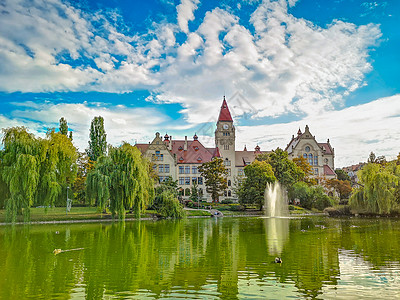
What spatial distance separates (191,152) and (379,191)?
38.0 m

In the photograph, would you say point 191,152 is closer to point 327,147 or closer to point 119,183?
point 327,147

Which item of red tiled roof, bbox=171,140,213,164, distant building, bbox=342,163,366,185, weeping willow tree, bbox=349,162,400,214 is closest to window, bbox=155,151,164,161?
red tiled roof, bbox=171,140,213,164

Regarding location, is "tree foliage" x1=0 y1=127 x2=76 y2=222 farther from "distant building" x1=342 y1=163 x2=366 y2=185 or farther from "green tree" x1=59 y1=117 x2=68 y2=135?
"distant building" x1=342 y1=163 x2=366 y2=185

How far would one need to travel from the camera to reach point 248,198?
158 feet

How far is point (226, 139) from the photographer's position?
70.6 m

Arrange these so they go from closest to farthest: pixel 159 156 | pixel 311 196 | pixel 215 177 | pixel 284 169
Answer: pixel 311 196
pixel 284 169
pixel 215 177
pixel 159 156

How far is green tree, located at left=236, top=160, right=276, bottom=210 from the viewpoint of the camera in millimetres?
47969

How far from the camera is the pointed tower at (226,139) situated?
228ft

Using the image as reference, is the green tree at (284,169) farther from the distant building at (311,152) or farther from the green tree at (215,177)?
the distant building at (311,152)

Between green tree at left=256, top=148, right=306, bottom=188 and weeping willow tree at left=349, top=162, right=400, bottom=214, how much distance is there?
48.4 ft

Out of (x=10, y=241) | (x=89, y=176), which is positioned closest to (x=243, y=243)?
(x=10, y=241)

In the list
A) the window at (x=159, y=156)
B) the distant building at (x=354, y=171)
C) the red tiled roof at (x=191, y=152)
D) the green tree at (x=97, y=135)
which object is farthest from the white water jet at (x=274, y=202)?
the distant building at (x=354, y=171)

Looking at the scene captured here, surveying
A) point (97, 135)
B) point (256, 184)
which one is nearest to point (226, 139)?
point (256, 184)

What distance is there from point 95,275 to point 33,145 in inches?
837
